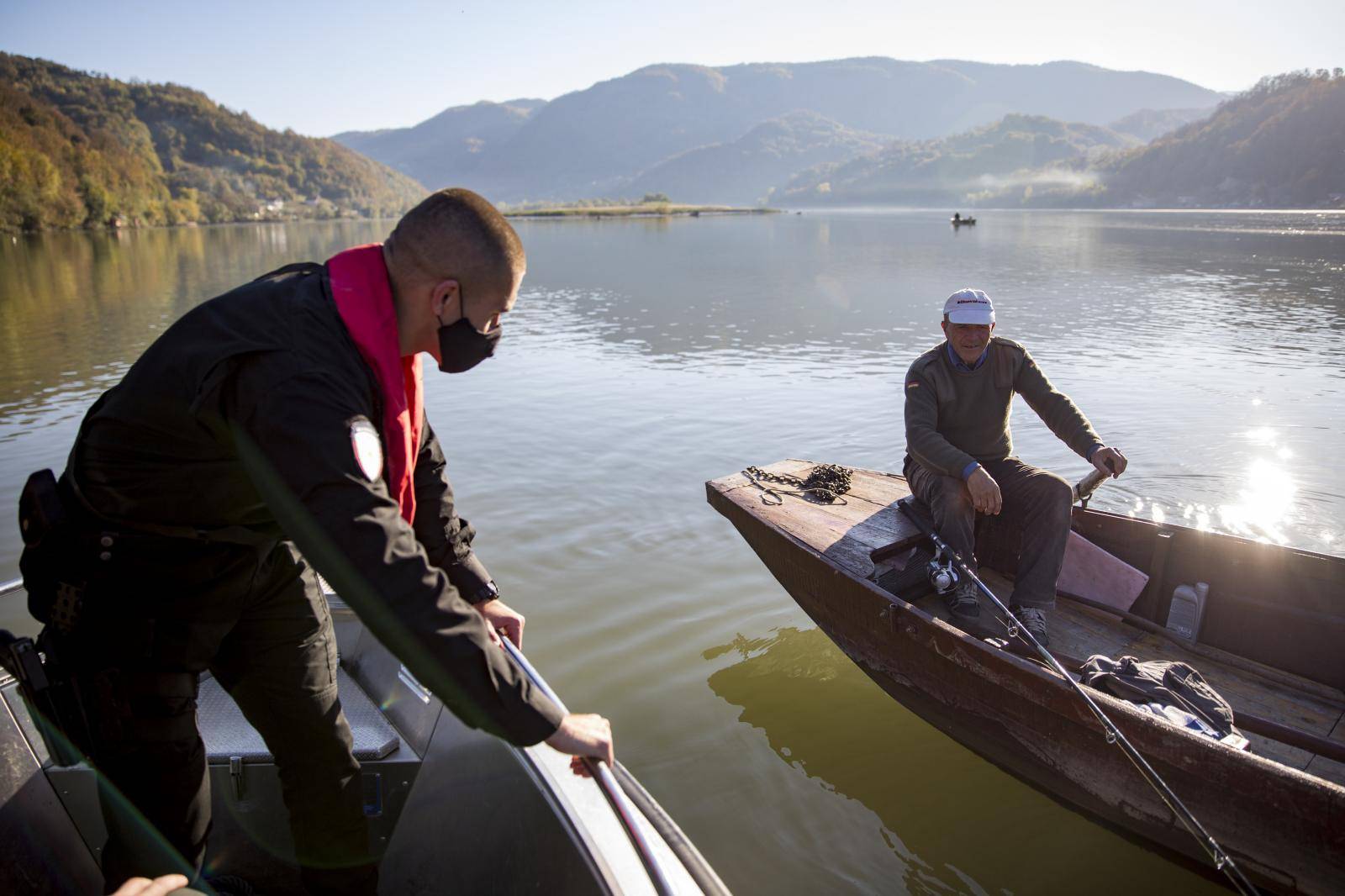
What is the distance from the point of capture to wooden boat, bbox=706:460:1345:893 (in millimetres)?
3623

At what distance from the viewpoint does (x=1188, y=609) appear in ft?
17.9

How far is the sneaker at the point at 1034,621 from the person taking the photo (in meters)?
5.36

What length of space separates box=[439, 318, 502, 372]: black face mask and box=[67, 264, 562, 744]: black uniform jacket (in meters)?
0.26

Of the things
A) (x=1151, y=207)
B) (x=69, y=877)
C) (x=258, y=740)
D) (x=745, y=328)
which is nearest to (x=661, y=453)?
(x=258, y=740)

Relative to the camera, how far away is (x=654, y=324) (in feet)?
76.5

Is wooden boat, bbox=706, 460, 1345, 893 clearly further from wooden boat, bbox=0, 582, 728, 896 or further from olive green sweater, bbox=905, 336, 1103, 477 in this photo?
wooden boat, bbox=0, 582, 728, 896

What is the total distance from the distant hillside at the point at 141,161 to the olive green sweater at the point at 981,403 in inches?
3786

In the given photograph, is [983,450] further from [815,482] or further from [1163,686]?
[1163,686]

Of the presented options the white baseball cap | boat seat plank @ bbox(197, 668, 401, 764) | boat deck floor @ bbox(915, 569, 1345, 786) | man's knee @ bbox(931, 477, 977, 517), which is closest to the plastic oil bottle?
boat deck floor @ bbox(915, 569, 1345, 786)

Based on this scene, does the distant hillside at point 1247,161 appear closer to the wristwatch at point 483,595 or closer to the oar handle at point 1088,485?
the oar handle at point 1088,485

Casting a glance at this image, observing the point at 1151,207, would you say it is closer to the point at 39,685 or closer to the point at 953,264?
the point at 953,264

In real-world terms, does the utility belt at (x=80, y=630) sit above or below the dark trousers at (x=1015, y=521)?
above

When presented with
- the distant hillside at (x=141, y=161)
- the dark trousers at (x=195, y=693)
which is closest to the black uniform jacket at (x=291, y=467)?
the dark trousers at (x=195, y=693)

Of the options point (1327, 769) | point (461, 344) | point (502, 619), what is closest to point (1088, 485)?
point (1327, 769)
